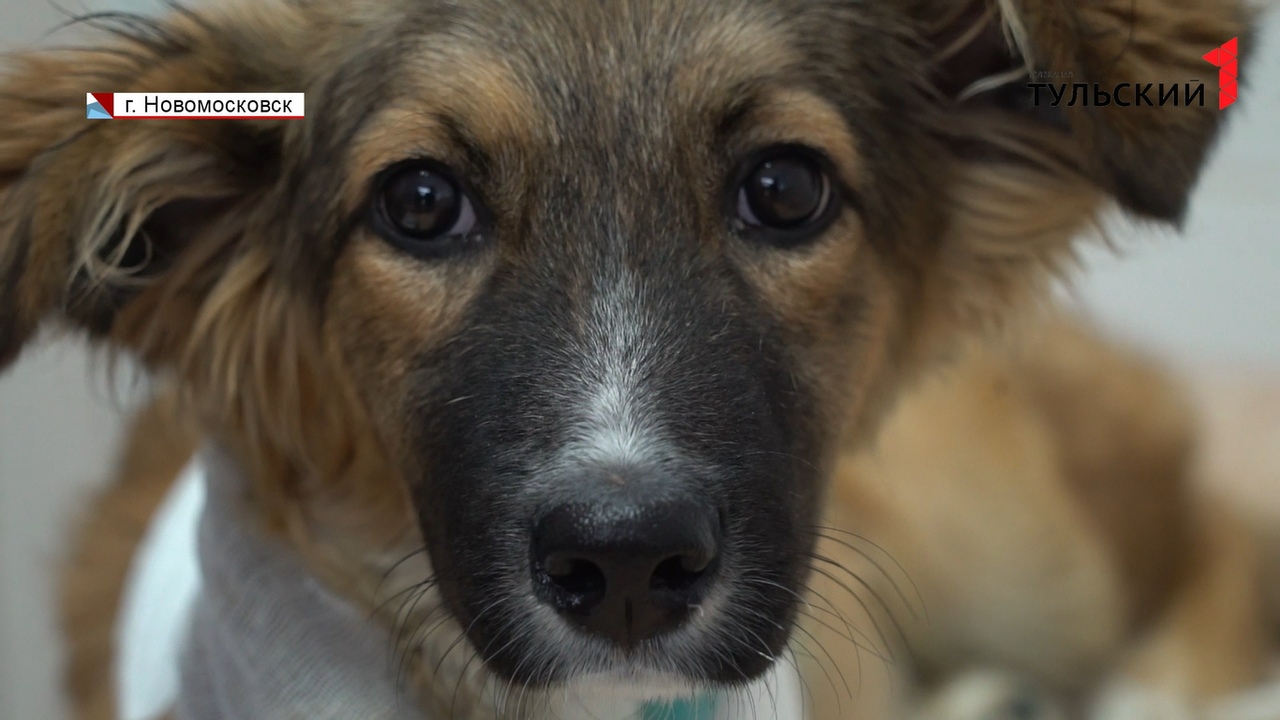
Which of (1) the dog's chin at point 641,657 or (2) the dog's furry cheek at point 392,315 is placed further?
(2) the dog's furry cheek at point 392,315

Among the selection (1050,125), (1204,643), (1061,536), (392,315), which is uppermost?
(1050,125)

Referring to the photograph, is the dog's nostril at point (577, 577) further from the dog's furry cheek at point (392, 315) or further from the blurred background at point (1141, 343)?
the blurred background at point (1141, 343)

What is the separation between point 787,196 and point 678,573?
1.68ft

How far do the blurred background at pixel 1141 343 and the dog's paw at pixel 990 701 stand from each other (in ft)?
2.84

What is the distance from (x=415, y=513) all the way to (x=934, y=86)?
0.92m

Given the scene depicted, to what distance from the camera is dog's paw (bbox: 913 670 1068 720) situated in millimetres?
2922

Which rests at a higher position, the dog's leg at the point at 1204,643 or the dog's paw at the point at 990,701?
the dog's leg at the point at 1204,643

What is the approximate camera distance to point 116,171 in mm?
1540

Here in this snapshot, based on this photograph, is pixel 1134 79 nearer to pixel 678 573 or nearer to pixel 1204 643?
pixel 678 573

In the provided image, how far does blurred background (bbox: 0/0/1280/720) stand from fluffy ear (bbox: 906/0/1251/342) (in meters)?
0.83

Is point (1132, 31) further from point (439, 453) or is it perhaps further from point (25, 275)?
point (25, 275)

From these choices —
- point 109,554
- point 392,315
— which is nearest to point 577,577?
point 392,315

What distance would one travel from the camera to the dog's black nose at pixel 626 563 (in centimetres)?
124

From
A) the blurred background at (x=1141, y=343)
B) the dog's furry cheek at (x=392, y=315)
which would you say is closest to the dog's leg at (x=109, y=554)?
the blurred background at (x=1141, y=343)
